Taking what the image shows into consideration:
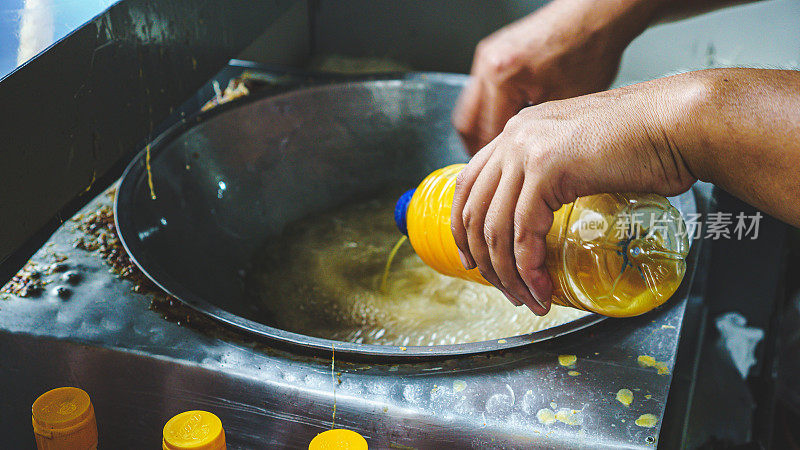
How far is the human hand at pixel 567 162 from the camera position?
80 cm

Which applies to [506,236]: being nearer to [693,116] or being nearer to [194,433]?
[693,116]

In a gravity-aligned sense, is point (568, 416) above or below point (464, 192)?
below

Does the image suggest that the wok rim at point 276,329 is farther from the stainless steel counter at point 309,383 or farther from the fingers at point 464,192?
the fingers at point 464,192

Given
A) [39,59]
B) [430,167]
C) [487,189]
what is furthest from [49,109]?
[430,167]

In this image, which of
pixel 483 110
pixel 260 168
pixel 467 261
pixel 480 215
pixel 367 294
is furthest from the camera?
pixel 260 168

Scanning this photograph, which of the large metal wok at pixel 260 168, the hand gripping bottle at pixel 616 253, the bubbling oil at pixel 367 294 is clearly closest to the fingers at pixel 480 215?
the hand gripping bottle at pixel 616 253

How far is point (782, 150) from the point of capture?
75 centimetres

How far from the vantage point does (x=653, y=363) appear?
99cm

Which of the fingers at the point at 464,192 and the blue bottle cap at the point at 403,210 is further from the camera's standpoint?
the blue bottle cap at the point at 403,210

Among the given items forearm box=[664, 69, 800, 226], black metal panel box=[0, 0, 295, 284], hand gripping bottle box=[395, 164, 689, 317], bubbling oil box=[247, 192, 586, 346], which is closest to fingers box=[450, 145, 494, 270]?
hand gripping bottle box=[395, 164, 689, 317]

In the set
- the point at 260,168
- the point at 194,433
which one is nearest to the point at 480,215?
the point at 194,433

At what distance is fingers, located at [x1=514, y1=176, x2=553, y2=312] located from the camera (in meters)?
0.82

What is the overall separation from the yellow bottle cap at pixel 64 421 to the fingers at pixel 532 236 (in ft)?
1.96

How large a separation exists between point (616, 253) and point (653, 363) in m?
0.18
